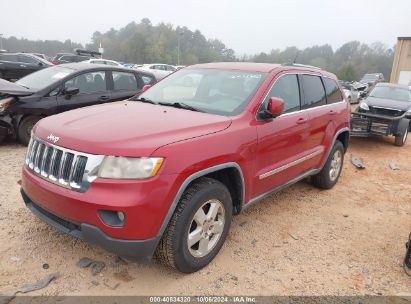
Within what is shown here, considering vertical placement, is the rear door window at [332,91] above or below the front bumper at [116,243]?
above

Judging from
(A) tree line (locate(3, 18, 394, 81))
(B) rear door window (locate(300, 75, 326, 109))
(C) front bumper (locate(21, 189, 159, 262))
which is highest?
(A) tree line (locate(3, 18, 394, 81))

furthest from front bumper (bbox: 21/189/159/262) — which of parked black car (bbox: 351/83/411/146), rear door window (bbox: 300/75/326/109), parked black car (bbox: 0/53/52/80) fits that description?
parked black car (bbox: 0/53/52/80)

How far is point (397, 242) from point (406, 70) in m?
33.8

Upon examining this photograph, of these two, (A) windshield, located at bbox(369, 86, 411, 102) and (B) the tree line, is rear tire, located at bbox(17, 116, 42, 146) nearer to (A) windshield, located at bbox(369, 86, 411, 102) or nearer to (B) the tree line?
(A) windshield, located at bbox(369, 86, 411, 102)

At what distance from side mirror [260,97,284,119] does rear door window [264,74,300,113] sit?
0.28m

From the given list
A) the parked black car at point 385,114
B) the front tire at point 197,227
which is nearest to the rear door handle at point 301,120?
the front tire at point 197,227

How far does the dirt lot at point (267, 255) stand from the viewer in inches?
115

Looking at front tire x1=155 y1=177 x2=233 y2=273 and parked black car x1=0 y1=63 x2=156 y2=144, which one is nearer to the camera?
front tire x1=155 y1=177 x2=233 y2=273

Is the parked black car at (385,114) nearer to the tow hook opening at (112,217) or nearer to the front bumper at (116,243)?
the front bumper at (116,243)

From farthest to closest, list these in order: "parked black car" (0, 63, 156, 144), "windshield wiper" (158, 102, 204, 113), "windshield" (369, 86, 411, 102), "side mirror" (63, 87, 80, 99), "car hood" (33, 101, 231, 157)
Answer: "windshield" (369, 86, 411, 102)
"side mirror" (63, 87, 80, 99)
"parked black car" (0, 63, 156, 144)
"windshield wiper" (158, 102, 204, 113)
"car hood" (33, 101, 231, 157)

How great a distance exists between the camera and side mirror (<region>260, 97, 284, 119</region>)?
3.35 meters

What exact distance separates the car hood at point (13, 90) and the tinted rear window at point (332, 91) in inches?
192

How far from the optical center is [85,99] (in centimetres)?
670

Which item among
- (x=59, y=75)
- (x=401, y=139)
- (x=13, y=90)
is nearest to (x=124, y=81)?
(x=59, y=75)
